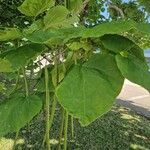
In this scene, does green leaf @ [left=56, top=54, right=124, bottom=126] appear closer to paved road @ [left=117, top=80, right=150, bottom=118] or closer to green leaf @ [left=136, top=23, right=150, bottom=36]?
green leaf @ [left=136, top=23, right=150, bottom=36]

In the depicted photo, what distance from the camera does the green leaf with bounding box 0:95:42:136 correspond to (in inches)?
36.3

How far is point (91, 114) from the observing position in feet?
2.67

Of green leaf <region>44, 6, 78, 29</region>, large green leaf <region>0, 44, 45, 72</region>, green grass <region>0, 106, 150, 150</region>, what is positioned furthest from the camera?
green grass <region>0, 106, 150, 150</region>

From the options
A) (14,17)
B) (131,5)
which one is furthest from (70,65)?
(14,17)

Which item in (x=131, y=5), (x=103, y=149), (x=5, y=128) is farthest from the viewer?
(x=103, y=149)

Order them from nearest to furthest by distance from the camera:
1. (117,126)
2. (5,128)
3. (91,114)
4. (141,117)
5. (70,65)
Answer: (91,114) < (5,128) < (70,65) < (117,126) < (141,117)

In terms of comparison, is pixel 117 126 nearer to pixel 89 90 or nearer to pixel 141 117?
pixel 141 117

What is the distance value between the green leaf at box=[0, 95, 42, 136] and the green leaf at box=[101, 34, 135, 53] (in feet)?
0.72

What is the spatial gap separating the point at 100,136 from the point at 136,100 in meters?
6.70

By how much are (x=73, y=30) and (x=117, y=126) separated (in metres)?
8.33

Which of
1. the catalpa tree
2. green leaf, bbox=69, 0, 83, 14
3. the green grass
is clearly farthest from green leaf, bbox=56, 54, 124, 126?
the green grass

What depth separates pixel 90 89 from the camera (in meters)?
0.84

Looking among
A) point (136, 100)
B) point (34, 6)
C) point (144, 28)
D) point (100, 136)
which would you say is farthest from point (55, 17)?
point (136, 100)

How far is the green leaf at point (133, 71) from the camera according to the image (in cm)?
86
